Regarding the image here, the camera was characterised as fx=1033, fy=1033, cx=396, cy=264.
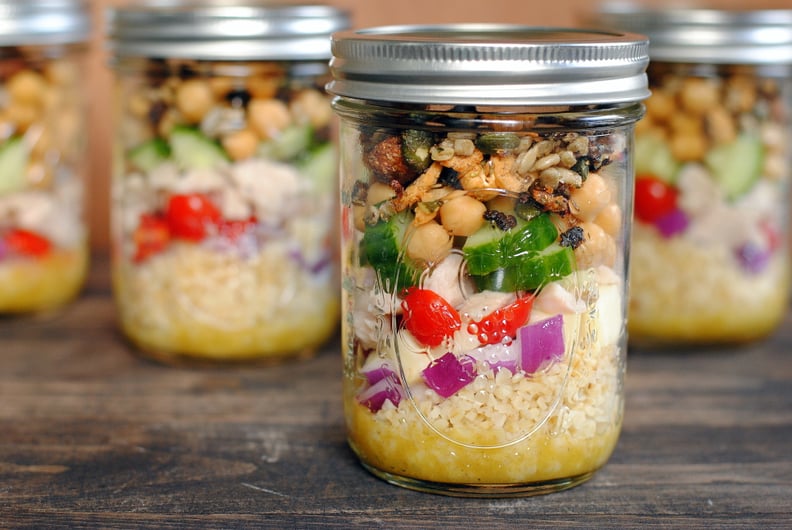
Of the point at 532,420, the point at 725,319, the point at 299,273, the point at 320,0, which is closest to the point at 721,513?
the point at 532,420

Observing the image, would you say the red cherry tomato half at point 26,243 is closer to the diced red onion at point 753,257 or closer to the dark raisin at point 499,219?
the dark raisin at point 499,219

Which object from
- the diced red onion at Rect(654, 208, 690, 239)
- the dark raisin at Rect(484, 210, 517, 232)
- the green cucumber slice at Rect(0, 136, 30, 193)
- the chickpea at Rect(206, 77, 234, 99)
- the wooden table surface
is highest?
the chickpea at Rect(206, 77, 234, 99)

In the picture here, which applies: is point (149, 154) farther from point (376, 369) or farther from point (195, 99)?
point (376, 369)

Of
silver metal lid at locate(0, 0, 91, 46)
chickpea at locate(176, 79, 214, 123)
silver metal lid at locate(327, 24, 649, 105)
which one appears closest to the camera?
silver metal lid at locate(327, 24, 649, 105)

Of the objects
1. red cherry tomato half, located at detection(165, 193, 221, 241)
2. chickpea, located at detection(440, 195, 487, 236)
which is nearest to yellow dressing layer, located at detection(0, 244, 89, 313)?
red cherry tomato half, located at detection(165, 193, 221, 241)

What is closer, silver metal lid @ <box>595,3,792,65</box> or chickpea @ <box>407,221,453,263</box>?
chickpea @ <box>407,221,453,263</box>

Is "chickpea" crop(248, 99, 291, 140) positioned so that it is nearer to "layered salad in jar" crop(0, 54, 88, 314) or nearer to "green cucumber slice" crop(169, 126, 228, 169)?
"green cucumber slice" crop(169, 126, 228, 169)
